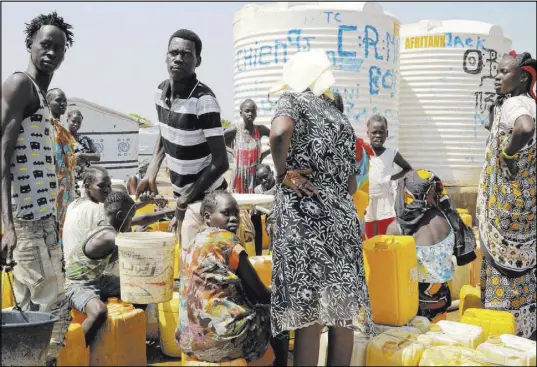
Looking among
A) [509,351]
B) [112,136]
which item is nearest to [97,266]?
[509,351]

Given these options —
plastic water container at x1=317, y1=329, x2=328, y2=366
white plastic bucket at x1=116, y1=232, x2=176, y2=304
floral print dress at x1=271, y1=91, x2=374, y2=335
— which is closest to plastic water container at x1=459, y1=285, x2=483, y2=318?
plastic water container at x1=317, y1=329, x2=328, y2=366

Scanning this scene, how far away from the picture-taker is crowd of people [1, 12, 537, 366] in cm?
333

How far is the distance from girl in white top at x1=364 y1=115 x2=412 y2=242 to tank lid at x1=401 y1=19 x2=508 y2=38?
16.8 ft

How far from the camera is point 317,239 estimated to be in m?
3.39

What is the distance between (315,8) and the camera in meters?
9.20

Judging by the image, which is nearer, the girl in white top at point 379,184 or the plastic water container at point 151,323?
the plastic water container at point 151,323

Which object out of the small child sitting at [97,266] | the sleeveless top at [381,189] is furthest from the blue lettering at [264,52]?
the small child sitting at [97,266]

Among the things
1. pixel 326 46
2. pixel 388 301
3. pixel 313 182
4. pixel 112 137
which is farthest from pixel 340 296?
pixel 112 137

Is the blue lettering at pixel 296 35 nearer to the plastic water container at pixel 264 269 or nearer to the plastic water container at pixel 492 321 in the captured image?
the plastic water container at pixel 264 269

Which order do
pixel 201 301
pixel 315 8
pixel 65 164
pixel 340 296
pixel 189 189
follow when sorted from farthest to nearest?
pixel 315 8 → pixel 65 164 → pixel 189 189 → pixel 201 301 → pixel 340 296

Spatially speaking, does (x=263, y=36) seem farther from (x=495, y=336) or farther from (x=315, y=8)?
(x=495, y=336)

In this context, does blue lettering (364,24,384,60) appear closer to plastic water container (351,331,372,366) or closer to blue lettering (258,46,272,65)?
blue lettering (258,46,272,65)

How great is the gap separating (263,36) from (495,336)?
629 cm

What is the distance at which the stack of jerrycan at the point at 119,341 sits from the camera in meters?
3.97
